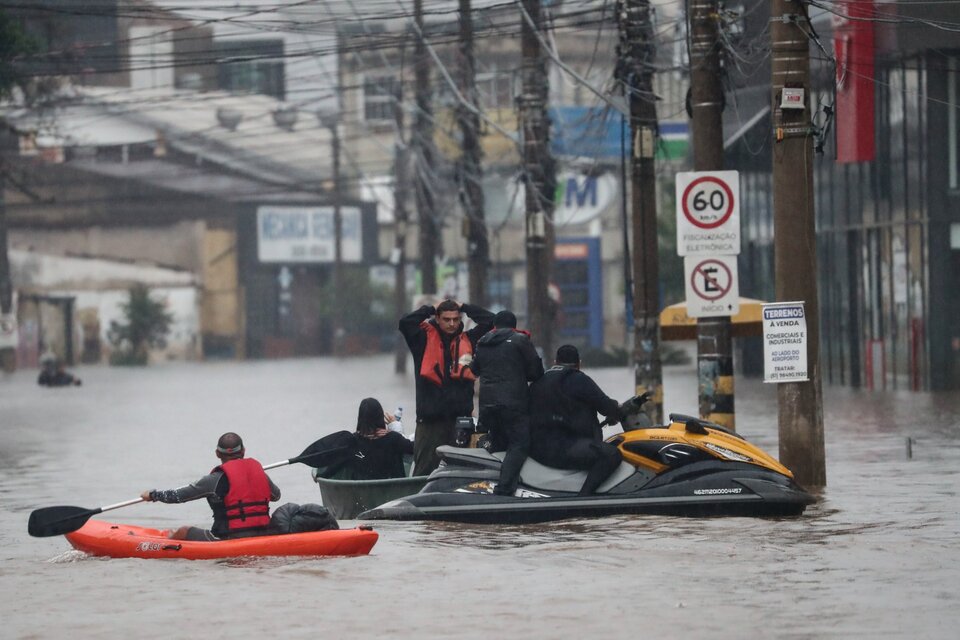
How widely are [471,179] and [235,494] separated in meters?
26.2

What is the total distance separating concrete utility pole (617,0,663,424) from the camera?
22.2 m

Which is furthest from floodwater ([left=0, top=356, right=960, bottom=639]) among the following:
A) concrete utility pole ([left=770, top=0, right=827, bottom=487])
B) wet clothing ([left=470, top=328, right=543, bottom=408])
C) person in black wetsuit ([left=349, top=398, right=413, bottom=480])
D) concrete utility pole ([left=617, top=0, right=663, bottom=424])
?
concrete utility pole ([left=617, top=0, right=663, bottom=424])

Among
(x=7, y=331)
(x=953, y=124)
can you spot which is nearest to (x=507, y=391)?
(x=953, y=124)

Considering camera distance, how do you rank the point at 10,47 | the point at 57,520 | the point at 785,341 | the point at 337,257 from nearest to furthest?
the point at 57,520, the point at 785,341, the point at 10,47, the point at 337,257

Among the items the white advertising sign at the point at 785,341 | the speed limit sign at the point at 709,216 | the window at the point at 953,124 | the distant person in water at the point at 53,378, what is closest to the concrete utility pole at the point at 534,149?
the window at the point at 953,124

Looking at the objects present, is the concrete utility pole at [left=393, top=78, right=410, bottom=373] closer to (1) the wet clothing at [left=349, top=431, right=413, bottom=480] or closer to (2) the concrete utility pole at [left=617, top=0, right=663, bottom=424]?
(2) the concrete utility pole at [left=617, top=0, right=663, bottom=424]

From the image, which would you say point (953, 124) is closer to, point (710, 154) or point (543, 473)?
point (710, 154)

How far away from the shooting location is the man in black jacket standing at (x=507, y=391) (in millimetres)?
14539

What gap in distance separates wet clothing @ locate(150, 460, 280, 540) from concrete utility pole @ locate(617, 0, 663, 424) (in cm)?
968

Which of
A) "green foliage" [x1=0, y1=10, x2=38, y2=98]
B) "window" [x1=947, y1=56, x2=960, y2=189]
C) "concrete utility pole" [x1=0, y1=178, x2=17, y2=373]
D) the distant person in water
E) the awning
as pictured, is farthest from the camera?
"concrete utility pole" [x1=0, y1=178, x2=17, y2=373]

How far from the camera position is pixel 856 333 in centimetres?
3888

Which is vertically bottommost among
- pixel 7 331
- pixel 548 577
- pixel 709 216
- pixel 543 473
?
pixel 548 577

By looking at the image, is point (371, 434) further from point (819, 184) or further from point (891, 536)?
point (819, 184)

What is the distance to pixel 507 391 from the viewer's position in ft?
48.1
